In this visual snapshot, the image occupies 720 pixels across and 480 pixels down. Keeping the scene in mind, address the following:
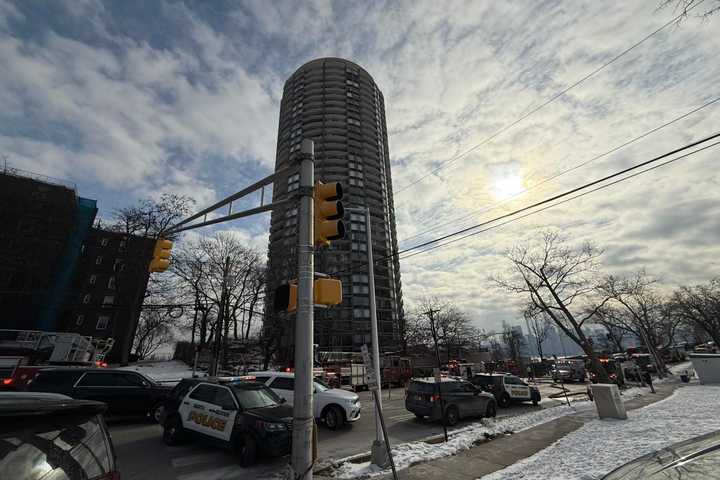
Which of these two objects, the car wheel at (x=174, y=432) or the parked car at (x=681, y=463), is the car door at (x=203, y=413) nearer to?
the car wheel at (x=174, y=432)

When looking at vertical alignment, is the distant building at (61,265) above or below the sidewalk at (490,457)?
above

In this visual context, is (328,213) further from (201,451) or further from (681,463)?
(201,451)

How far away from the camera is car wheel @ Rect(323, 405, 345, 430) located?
11.1 meters

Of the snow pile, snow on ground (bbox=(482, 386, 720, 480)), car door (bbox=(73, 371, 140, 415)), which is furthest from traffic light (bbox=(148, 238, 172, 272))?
snow on ground (bbox=(482, 386, 720, 480))

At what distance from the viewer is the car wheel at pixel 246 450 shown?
22.8ft

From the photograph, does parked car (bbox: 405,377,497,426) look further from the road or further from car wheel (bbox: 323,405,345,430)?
car wheel (bbox: 323,405,345,430)

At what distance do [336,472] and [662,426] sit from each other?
9506 millimetres

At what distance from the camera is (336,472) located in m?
6.79

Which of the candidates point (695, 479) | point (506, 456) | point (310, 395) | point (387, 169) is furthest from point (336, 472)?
point (387, 169)

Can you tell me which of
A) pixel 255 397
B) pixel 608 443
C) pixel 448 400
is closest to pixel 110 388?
pixel 255 397

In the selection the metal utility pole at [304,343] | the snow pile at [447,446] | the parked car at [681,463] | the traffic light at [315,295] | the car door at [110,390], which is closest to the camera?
the parked car at [681,463]

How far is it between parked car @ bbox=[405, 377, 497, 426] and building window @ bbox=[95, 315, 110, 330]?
49.7 m

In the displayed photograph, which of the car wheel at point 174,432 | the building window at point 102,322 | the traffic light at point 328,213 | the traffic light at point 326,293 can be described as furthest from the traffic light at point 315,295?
the building window at point 102,322

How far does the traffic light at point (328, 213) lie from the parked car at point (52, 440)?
341cm
